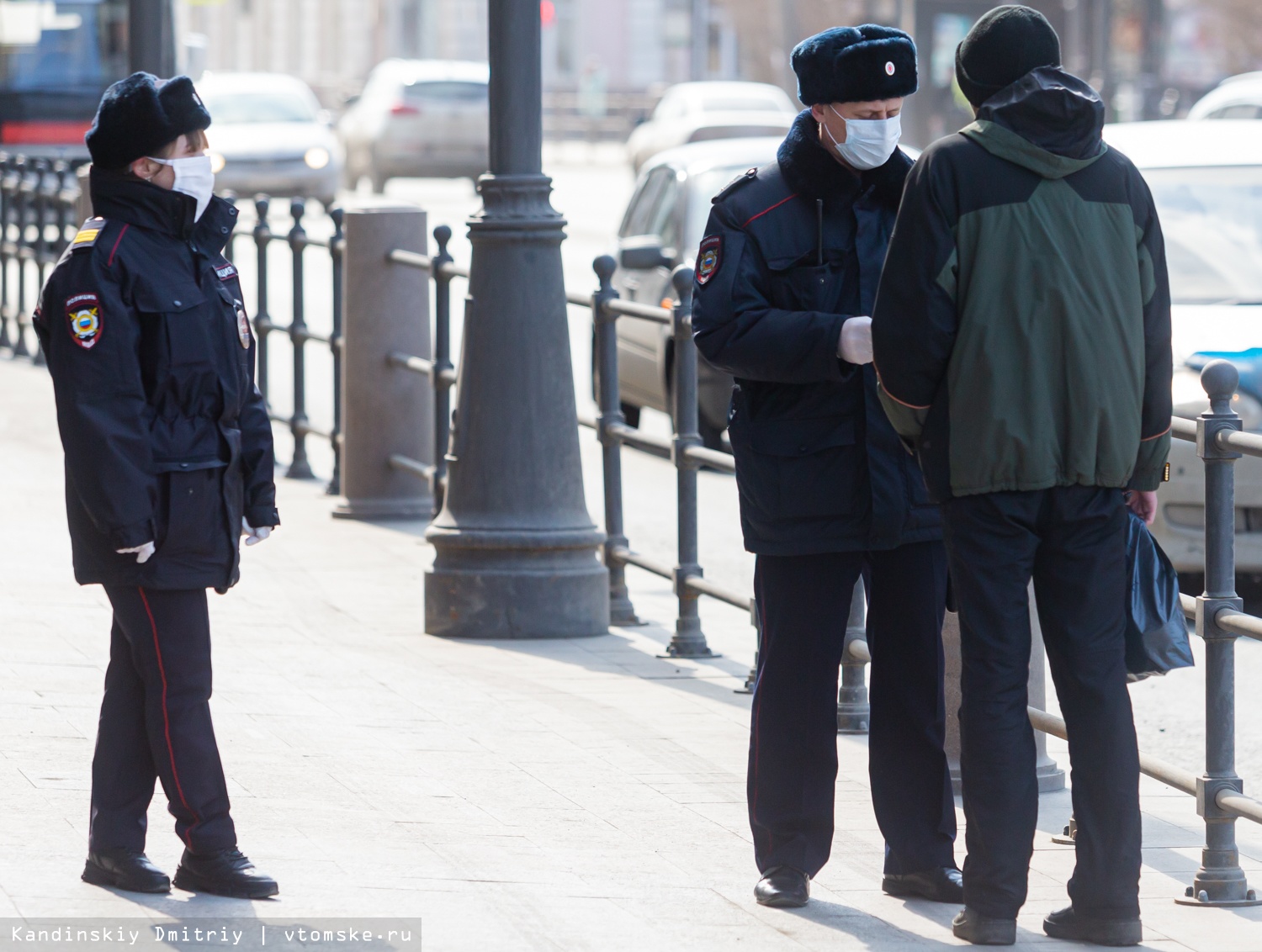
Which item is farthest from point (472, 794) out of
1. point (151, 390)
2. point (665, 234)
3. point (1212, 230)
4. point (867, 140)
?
point (665, 234)

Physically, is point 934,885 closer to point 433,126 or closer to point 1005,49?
point 1005,49

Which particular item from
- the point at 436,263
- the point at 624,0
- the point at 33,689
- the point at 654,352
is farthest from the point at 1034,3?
the point at 624,0

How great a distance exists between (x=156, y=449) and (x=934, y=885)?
1.70 meters

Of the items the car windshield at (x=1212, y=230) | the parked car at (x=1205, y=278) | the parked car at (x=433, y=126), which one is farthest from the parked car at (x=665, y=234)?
the parked car at (x=433, y=126)

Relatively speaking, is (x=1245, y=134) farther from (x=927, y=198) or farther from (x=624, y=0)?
(x=624, y=0)

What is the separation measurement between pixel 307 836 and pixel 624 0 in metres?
69.4

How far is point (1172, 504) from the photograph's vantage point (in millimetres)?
7871

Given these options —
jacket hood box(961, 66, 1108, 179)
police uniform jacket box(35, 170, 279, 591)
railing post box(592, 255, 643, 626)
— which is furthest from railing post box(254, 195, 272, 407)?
jacket hood box(961, 66, 1108, 179)

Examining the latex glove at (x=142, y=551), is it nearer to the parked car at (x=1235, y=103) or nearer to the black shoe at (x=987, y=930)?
the black shoe at (x=987, y=930)

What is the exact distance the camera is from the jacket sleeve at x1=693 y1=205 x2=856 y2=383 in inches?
168

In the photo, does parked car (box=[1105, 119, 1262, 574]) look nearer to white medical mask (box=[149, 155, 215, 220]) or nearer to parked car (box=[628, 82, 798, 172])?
white medical mask (box=[149, 155, 215, 220])

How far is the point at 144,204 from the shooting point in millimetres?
4223

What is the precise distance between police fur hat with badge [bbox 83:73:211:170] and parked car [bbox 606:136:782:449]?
22.0 feet

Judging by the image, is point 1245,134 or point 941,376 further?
point 1245,134
